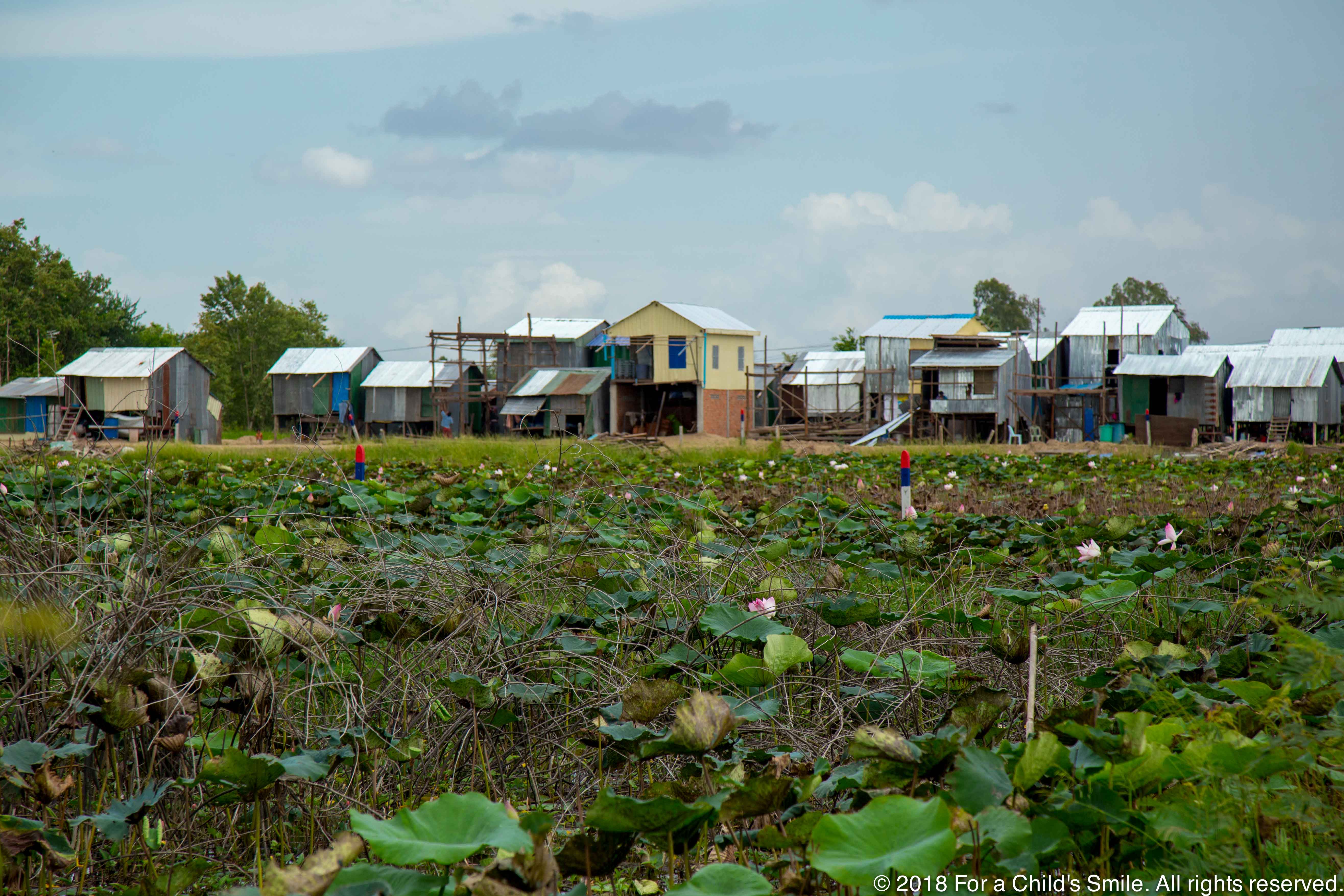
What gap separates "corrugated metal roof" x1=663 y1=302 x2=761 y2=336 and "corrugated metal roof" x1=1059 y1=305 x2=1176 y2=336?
40.2 feet

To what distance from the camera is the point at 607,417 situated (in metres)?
38.5

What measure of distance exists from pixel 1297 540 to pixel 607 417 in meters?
33.6

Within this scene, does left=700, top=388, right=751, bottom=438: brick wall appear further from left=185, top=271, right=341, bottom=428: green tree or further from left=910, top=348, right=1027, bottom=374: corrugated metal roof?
left=185, top=271, right=341, bottom=428: green tree

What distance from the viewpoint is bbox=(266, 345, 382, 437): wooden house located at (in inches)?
1624

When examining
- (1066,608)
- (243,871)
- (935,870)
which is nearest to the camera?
(935,870)

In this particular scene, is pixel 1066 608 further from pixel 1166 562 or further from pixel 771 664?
pixel 771 664

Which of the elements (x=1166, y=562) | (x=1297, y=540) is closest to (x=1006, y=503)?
(x=1297, y=540)

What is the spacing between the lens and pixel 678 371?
3766cm

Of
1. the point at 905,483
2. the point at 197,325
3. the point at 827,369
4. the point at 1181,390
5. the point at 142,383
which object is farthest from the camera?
the point at 197,325

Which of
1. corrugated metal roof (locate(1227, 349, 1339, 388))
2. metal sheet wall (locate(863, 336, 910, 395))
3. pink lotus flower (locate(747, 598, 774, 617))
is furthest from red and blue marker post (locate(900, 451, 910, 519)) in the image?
metal sheet wall (locate(863, 336, 910, 395))

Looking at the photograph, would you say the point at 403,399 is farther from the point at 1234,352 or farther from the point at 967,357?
the point at 1234,352

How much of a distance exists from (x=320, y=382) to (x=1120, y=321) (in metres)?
31.3

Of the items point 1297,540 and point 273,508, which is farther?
point 273,508

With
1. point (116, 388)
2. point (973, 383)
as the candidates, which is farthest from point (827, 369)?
point (116, 388)
